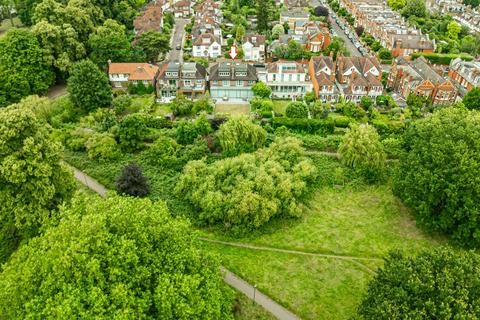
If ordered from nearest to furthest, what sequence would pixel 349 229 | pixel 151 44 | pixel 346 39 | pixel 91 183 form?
1. pixel 349 229
2. pixel 91 183
3. pixel 151 44
4. pixel 346 39

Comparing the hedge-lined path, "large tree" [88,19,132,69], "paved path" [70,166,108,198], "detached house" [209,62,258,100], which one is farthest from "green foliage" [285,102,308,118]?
"large tree" [88,19,132,69]

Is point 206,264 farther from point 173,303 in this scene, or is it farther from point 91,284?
point 91,284

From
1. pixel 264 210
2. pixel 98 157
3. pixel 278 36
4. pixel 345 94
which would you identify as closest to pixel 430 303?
pixel 264 210

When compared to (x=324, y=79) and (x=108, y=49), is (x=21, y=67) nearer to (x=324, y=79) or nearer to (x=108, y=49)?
(x=108, y=49)

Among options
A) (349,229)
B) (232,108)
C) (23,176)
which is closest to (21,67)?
(232,108)

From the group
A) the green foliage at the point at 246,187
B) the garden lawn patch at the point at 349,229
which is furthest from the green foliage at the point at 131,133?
the garden lawn patch at the point at 349,229

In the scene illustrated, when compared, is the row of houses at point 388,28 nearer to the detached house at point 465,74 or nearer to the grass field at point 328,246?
the detached house at point 465,74
